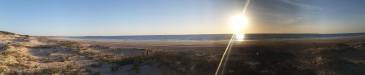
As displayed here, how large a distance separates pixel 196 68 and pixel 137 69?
2.46 meters

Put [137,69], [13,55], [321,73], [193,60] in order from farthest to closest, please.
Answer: [13,55]
[193,60]
[137,69]
[321,73]

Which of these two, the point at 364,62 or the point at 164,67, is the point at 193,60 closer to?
the point at 164,67

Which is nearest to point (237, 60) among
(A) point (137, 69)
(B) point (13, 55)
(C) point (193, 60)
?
(C) point (193, 60)

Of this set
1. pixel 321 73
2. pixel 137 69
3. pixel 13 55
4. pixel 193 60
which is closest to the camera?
pixel 321 73

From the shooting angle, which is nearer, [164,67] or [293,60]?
[164,67]

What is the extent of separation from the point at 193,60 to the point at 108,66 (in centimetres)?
384

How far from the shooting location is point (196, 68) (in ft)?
55.2

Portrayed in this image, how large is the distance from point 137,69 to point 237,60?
4.83 meters

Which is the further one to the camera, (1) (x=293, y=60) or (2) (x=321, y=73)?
(1) (x=293, y=60)

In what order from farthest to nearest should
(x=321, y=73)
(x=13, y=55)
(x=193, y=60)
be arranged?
(x=13, y=55) → (x=193, y=60) → (x=321, y=73)

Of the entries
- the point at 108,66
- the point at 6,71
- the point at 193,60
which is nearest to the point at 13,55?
the point at 6,71

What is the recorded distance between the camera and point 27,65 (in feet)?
58.5

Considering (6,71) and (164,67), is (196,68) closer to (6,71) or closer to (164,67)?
(164,67)

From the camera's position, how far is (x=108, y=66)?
693 inches
